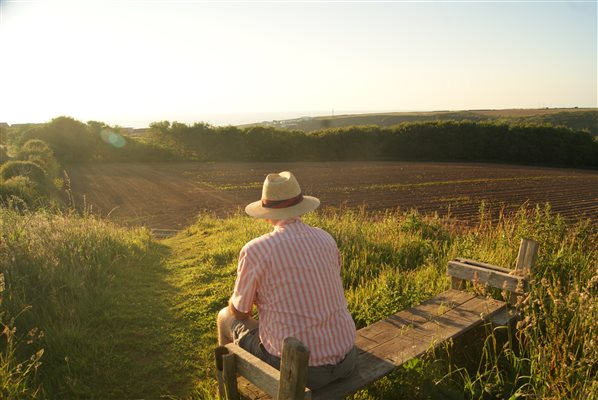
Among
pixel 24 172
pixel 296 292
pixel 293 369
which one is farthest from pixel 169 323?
pixel 24 172

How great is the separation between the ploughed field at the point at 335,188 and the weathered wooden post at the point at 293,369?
11.1m

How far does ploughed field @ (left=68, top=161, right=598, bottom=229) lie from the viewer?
697 inches

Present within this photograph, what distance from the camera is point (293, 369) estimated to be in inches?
84.7

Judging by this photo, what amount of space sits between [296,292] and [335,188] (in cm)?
2086

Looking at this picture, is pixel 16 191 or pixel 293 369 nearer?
pixel 293 369

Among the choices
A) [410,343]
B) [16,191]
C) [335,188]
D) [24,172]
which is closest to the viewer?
[410,343]

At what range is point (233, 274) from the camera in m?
6.65

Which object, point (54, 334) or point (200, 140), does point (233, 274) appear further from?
point (200, 140)

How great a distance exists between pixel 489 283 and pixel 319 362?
2.32 m

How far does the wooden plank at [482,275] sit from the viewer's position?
13.3 ft

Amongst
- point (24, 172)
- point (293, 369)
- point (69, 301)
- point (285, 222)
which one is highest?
point (285, 222)

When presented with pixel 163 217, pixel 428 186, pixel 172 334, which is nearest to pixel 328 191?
pixel 428 186

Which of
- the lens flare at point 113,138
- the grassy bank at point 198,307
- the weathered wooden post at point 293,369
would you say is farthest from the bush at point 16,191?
the lens flare at point 113,138

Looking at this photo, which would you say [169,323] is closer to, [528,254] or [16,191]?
[528,254]
